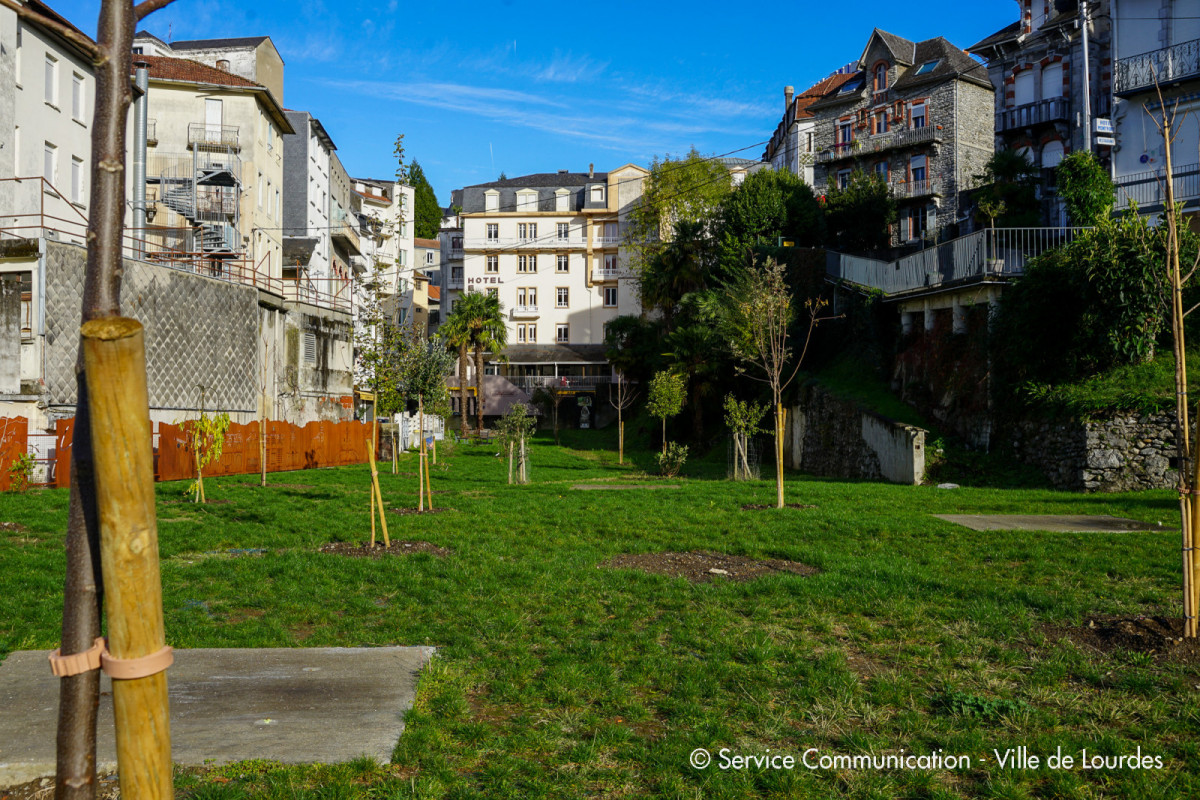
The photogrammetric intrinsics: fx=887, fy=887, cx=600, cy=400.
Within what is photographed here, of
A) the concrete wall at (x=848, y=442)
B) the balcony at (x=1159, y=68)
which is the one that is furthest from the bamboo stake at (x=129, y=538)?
the balcony at (x=1159, y=68)

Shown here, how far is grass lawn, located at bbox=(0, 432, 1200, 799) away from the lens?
4484mm

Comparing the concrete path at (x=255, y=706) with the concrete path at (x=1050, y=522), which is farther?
the concrete path at (x=1050, y=522)

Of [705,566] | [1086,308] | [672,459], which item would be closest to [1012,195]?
[1086,308]

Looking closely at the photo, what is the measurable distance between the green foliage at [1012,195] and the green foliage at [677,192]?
25.7 meters

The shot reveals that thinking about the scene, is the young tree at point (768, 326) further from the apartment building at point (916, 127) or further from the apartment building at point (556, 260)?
the apartment building at point (556, 260)

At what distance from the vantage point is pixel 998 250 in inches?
934

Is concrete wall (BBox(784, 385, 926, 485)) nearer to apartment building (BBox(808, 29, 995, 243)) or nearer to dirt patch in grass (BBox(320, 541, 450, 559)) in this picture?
dirt patch in grass (BBox(320, 541, 450, 559))

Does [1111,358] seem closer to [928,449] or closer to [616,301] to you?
[928,449]

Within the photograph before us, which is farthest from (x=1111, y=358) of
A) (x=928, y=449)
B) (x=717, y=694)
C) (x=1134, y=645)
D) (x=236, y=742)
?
(x=236, y=742)

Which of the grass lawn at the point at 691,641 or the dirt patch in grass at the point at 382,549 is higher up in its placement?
the dirt patch in grass at the point at 382,549

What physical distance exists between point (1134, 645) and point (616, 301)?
71403 mm

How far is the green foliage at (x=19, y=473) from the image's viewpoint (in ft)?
59.5

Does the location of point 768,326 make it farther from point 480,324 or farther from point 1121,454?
point 480,324

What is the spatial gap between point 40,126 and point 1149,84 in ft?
133
